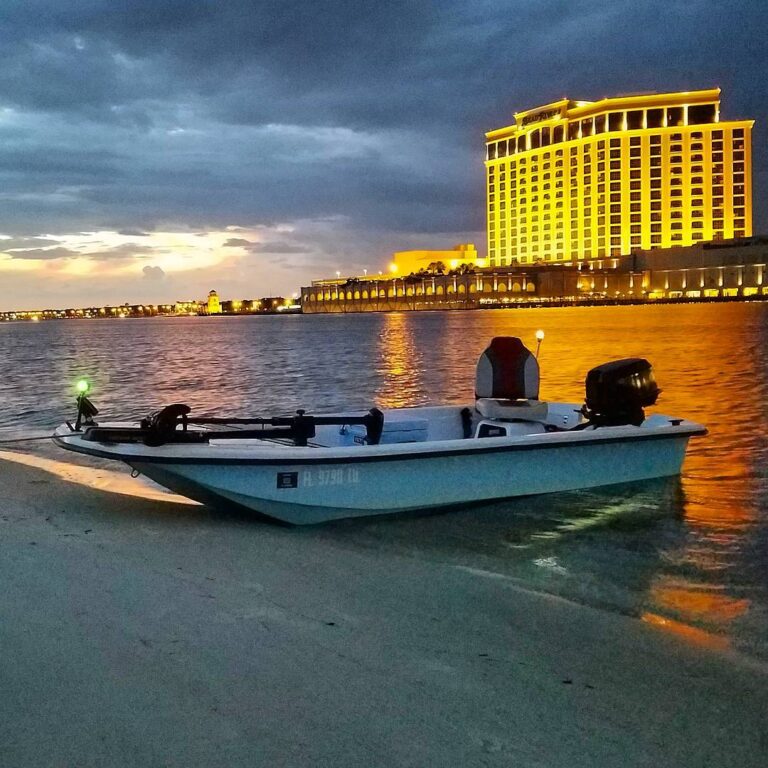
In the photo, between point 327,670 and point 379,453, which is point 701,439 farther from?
point 327,670

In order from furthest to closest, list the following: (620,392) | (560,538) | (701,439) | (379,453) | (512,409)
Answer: (701,439) < (512,409) < (620,392) < (560,538) < (379,453)

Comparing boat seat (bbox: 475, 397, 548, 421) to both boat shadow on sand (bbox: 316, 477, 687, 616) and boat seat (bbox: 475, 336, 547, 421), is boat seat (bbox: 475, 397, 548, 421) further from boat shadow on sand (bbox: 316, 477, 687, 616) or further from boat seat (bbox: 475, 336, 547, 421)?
boat shadow on sand (bbox: 316, 477, 687, 616)

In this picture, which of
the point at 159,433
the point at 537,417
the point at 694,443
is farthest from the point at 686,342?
the point at 159,433

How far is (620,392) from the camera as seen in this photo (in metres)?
11.0

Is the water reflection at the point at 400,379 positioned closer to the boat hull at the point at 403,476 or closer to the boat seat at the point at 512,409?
the boat seat at the point at 512,409

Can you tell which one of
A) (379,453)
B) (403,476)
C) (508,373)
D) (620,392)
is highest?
(508,373)

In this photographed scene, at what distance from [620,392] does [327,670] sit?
23.3ft

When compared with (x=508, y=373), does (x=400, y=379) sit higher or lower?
lower

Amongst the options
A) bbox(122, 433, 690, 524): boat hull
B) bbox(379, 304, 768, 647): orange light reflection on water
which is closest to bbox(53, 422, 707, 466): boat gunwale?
bbox(122, 433, 690, 524): boat hull

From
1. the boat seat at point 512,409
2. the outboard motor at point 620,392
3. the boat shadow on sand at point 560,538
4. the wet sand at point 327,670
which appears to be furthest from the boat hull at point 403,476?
the boat seat at point 512,409

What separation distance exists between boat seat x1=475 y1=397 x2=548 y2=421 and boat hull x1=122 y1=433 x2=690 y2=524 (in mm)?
916

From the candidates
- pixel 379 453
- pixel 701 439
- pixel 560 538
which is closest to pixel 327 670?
pixel 379 453

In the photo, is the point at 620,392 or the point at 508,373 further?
the point at 508,373

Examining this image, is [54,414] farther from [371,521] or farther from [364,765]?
[364,765]
